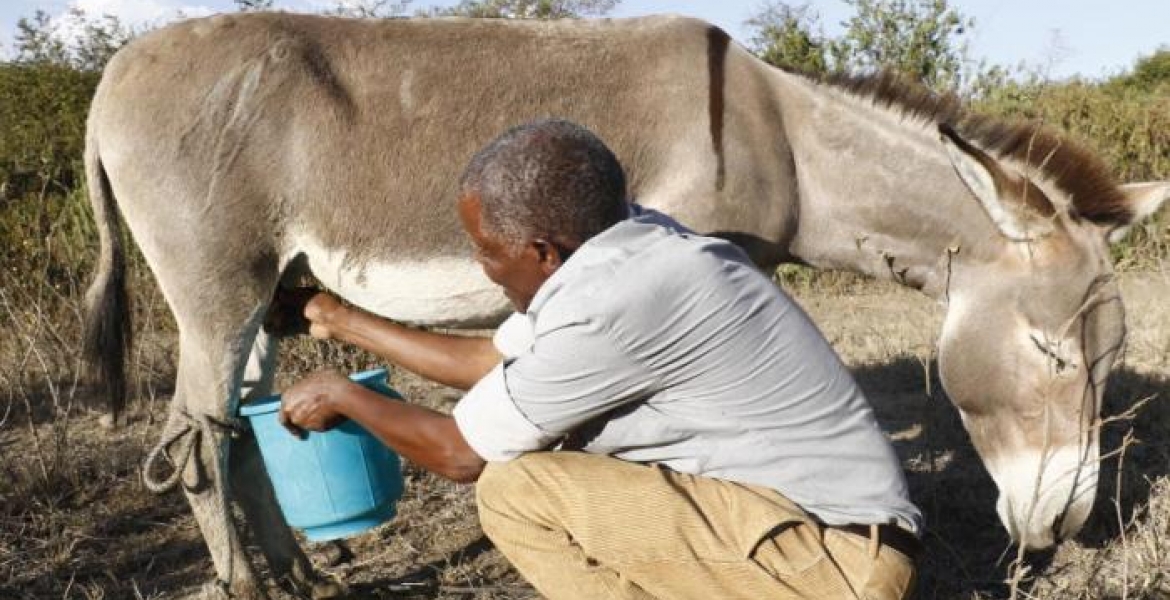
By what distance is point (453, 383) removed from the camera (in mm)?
2797

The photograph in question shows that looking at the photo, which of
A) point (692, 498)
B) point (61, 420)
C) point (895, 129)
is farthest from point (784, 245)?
point (61, 420)

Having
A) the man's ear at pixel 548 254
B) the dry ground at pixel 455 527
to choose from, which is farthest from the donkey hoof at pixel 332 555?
the man's ear at pixel 548 254

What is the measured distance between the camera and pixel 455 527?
3.95 m

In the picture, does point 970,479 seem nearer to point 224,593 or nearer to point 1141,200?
point 1141,200

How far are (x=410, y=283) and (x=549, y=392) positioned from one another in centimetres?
148

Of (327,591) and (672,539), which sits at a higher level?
(672,539)

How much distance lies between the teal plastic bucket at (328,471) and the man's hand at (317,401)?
27cm

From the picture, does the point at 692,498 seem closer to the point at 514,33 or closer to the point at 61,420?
the point at 514,33

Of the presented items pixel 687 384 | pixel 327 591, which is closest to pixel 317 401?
pixel 687 384

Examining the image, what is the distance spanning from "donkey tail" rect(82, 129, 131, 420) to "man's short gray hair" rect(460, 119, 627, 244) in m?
2.06

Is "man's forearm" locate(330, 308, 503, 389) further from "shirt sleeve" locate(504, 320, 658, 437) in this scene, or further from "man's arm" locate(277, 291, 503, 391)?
"shirt sleeve" locate(504, 320, 658, 437)

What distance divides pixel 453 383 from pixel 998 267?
1894mm

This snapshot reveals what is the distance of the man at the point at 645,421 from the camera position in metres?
1.99

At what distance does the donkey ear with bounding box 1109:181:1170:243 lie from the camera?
3.24 metres
